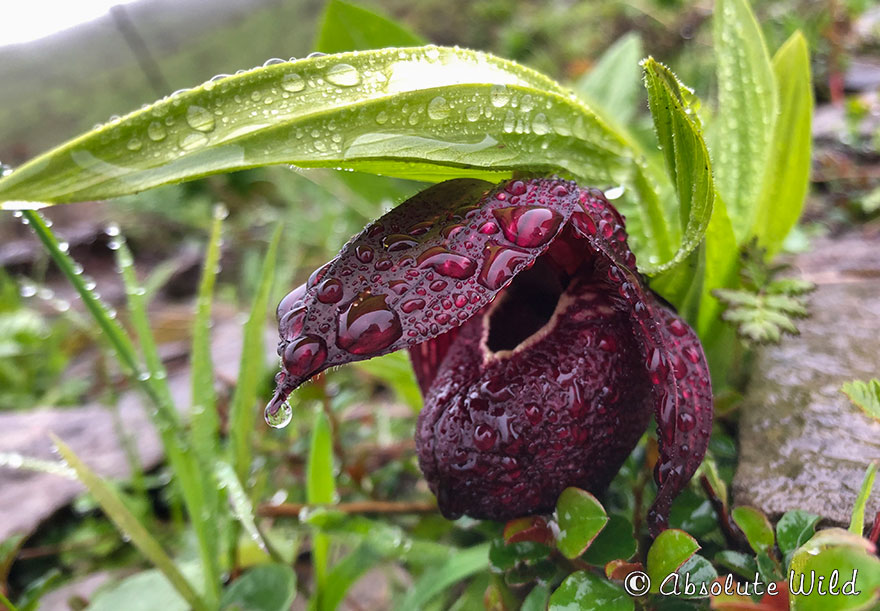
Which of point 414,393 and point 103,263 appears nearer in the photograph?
point 414,393

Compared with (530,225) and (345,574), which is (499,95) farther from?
(345,574)

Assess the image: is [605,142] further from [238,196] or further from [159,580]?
[238,196]

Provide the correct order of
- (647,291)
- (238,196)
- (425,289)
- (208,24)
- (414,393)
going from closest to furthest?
(425,289)
(647,291)
(414,393)
(238,196)
(208,24)

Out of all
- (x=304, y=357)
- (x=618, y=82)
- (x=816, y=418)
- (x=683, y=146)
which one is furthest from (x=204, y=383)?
(x=618, y=82)

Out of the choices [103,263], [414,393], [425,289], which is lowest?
[103,263]

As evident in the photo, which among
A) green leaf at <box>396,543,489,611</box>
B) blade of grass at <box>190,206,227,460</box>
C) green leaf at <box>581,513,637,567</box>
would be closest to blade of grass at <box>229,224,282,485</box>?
blade of grass at <box>190,206,227,460</box>

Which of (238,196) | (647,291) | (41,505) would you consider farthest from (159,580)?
(238,196)
